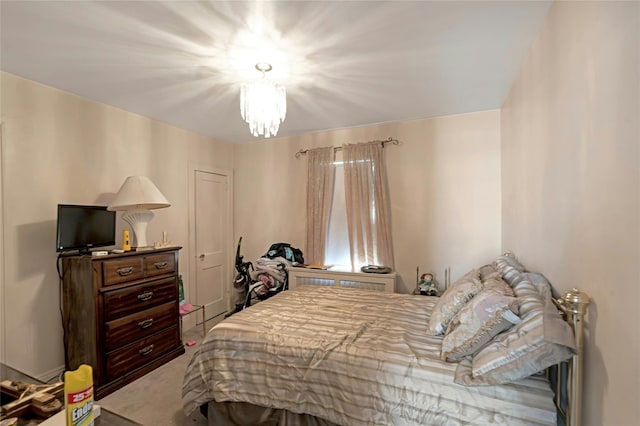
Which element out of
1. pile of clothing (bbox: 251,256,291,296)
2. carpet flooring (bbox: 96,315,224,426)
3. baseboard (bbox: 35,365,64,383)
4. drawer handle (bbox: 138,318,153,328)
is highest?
pile of clothing (bbox: 251,256,291,296)

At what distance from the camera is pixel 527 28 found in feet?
5.84

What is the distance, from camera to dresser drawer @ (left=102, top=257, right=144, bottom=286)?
2.35 metres

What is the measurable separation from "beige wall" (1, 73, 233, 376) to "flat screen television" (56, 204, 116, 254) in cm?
29

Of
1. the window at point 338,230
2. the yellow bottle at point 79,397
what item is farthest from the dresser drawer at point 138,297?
the window at point 338,230

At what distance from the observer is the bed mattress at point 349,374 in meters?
1.23

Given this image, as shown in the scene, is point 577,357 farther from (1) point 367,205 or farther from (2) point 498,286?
(1) point 367,205

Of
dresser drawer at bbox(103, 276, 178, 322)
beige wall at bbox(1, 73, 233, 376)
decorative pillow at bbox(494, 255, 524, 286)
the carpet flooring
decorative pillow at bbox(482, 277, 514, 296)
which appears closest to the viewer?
decorative pillow at bbox(482, 277, 514, 296)

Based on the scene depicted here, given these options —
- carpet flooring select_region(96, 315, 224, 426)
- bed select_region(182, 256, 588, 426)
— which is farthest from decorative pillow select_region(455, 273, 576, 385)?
carpet flooring select_region(96, 315, 224, 426)

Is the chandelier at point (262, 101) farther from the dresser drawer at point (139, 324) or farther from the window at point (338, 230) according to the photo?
the dresser drawer at point (139, 324)

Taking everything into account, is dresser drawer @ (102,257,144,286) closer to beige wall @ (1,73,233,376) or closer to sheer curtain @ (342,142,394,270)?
beige wall @ (1,73,233,376)

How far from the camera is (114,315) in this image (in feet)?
7.87

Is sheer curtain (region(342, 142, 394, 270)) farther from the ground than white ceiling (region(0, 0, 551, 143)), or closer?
closer

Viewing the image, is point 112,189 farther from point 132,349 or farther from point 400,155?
point 400,155

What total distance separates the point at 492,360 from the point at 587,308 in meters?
0.44
